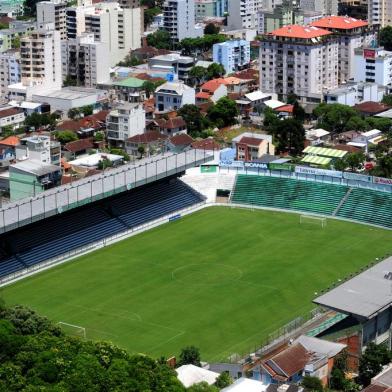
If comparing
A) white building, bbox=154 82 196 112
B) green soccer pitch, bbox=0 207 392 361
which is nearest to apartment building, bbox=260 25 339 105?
white building, bbox=154 82 196 112

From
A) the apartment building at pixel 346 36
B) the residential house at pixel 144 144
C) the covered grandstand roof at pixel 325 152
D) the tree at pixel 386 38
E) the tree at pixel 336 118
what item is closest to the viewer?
the covered grandstand roof at pixel 325 152

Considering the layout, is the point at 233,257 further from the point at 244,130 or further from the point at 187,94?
the point at 187,94

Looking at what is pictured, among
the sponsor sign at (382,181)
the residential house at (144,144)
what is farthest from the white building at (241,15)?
the sponsor sign at (382,181)

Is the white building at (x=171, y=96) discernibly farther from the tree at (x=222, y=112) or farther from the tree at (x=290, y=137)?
the tree at (x=290, y=137)

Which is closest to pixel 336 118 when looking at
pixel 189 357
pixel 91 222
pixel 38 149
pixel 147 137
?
pixel 147 137

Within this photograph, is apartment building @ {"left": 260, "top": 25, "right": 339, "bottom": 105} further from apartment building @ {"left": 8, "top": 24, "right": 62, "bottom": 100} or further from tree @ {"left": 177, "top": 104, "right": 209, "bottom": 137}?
apartment building @ {"left": 8, "top": 24, "right": 62, "bottom": 100}

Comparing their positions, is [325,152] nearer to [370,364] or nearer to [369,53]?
[369,53]
